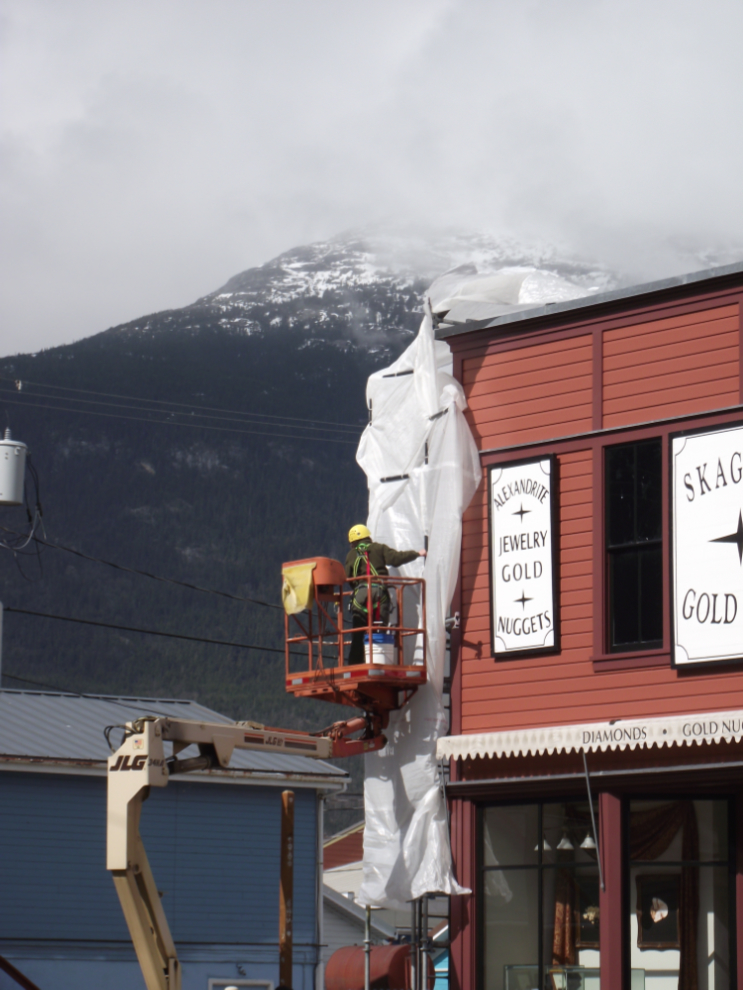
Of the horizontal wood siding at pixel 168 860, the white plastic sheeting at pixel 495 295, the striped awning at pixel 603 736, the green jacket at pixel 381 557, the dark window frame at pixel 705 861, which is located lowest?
the horizontal wood siding at pixel 168 860

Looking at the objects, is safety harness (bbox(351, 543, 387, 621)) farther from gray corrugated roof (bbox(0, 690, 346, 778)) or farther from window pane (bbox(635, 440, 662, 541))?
gray corrugated roof (bbox(0, 690, 346, 778))

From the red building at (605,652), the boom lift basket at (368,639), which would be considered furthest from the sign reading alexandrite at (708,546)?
the boom lift basket at (368,639)

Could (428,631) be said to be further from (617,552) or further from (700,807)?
(700,807)

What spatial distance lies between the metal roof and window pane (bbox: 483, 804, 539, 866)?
6.24 meters

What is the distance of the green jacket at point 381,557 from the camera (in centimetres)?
1864

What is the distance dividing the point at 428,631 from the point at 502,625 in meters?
1.00

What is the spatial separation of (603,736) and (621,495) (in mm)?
2987

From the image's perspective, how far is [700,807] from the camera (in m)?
16.9

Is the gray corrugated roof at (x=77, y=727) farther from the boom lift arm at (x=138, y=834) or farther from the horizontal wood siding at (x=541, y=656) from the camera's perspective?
the horizontal wood siding at (x=541, y=656)

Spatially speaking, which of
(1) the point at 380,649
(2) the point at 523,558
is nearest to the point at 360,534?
(1) the point at 380,649

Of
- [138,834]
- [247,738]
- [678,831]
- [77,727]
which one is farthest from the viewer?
[77,727]

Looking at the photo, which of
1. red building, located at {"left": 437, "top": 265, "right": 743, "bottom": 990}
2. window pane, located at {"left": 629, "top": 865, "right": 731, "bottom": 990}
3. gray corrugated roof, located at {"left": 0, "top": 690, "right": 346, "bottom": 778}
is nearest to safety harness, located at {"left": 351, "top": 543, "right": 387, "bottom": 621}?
red building, located at {"left": 437, "top": 265, "right": 743, "bottom": 990}

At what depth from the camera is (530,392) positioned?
18750 mm

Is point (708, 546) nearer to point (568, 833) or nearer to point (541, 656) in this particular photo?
point (541, 656)
